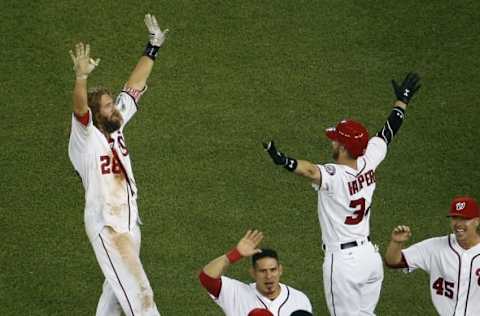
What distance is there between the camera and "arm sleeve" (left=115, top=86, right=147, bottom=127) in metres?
9.41

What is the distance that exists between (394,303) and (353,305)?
1.25 m

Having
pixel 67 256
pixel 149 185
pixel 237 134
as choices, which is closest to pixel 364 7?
pixel 237 134

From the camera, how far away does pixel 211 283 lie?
27.7 ft

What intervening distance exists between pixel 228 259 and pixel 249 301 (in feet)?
1.32

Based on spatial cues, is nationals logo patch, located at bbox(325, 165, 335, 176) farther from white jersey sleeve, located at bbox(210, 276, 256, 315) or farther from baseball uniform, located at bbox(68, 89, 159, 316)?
baseball uniform, located at bbox(68, 89, 159, 316)

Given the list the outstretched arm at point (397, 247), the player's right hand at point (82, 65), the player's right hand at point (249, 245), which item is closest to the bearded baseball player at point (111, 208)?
the player's right hand at point (82, 65)

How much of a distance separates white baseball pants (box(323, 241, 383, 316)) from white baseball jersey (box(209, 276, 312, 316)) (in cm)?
86

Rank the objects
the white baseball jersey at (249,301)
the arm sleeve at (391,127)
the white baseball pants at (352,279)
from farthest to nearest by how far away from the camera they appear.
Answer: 1. the arm sleeve at (391,127)
2. the white baseball pants at (352,279)
3. the white baseball jersey at (249,301)

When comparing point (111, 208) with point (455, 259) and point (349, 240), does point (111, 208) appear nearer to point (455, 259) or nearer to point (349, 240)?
point (349, 240)

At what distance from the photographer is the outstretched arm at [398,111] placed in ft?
32.5

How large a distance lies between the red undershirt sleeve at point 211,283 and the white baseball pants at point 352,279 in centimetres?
128

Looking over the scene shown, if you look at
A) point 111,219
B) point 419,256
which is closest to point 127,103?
point 111,219

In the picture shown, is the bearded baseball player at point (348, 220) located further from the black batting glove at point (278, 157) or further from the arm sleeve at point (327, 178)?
the black batting glove at point (278, 157)

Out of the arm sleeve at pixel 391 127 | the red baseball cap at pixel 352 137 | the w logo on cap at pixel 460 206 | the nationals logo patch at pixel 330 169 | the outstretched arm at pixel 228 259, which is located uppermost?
the arm sleeve at pixel 391 127
